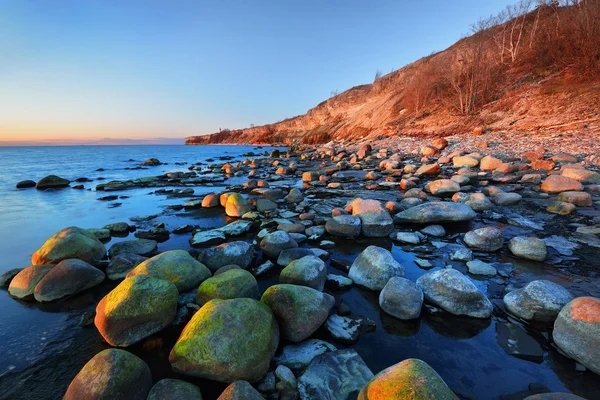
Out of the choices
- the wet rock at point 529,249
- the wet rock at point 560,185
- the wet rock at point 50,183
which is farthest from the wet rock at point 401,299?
the wet rock at point 50,183

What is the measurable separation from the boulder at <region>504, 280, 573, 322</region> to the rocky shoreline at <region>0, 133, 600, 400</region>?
0.05 feet

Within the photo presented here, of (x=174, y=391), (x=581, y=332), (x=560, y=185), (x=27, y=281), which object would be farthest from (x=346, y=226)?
(x=560, y=185)

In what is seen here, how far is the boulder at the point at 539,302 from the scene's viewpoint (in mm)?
3398

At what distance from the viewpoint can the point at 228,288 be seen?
376 centimetres

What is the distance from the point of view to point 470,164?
14414mm

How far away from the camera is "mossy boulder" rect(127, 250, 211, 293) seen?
4203 mm

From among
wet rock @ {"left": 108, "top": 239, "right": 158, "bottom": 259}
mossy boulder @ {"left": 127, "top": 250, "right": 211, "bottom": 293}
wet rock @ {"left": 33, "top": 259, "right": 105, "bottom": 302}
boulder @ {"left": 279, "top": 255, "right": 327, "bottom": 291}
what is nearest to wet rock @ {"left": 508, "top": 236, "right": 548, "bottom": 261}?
boulder @ {"left": 279, "top": 255, "right": 327, "bottom": 291}

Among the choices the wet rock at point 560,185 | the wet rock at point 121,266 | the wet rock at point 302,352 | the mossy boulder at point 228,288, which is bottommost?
the wet rock at point 302,352

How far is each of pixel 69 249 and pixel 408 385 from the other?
604cm

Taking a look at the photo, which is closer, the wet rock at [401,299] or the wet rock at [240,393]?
the wet rock at [240,393]

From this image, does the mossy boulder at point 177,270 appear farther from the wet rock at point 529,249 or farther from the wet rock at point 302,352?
the wet rock at point 529,249

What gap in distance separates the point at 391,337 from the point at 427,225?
169 inches

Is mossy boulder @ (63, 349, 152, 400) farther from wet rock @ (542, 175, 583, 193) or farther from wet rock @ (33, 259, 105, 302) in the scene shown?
wet rock @ (542, 175, 583, 193)

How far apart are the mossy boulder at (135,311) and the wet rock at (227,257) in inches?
57.2
